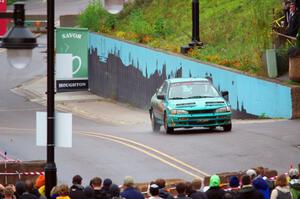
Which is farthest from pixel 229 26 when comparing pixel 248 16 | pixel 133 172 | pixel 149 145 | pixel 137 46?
pixel 133 172

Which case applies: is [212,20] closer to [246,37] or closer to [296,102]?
[246,37]

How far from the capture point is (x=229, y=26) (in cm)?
4319

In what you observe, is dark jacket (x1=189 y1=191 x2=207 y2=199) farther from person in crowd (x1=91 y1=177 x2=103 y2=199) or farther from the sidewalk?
the sidewalk

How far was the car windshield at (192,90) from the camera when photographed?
3017cm

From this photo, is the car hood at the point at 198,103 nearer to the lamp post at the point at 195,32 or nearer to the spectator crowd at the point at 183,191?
the lamp post at the point at 195,32

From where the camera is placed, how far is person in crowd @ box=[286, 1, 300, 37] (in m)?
34.6

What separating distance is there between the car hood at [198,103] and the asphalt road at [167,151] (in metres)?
0.79

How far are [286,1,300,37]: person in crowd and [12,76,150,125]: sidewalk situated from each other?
25.0ft

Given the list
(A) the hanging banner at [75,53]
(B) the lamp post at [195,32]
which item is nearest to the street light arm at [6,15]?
(A) the hanging banner at [75,53]

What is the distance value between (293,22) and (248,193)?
21255 mm

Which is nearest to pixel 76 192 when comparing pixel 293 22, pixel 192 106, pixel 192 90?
pixel 192 106

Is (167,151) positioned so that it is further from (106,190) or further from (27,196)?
(27,196)

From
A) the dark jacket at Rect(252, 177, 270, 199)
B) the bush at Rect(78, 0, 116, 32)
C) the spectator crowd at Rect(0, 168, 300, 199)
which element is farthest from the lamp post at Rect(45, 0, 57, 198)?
the bush at Rect(78, 0, 116, 32)

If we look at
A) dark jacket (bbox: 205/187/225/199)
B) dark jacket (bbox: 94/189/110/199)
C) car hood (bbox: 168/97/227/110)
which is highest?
dark jacket (bbox: 205/187/225/199)
